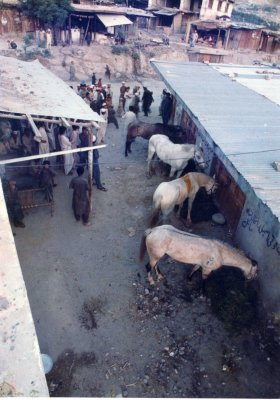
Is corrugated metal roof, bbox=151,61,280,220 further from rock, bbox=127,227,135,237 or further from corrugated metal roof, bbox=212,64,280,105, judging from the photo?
rock, bbox=127,227,135,237

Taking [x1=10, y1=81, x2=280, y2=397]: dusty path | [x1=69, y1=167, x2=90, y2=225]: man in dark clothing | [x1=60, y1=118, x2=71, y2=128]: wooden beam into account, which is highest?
[x1=60, y1=118, x2=71, y2=128]: wooden beam

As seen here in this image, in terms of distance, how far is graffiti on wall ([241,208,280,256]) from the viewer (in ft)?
22.6

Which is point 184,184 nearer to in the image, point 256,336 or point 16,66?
point 256,336

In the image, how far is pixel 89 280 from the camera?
7539mm

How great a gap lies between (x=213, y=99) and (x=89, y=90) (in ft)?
22.0

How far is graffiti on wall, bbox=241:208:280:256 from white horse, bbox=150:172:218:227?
161 centimetres

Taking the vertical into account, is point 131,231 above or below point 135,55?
below

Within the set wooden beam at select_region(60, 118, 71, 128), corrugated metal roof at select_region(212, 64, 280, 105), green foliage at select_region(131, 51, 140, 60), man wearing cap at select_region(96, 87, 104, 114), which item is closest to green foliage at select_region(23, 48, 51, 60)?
green foliage at select_region(131, 51, 140, 60)

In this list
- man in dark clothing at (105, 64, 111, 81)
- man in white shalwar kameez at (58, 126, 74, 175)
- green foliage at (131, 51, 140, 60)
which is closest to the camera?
man in white shalwar kameez at (58, 126, 74, 175)

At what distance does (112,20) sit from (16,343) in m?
30.9

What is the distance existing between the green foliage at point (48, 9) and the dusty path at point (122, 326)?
2275 cm

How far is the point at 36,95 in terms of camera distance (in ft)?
32.9

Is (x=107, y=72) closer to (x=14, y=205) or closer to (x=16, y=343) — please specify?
(x=14, y=205)

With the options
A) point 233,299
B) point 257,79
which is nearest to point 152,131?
point 257,79
